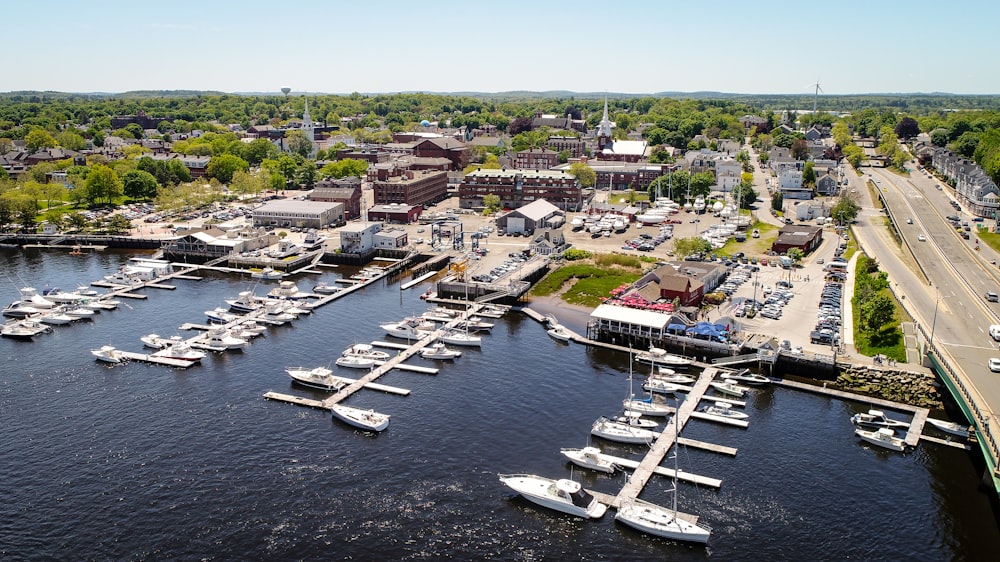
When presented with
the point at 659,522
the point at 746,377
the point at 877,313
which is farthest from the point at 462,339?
the point at 877,313

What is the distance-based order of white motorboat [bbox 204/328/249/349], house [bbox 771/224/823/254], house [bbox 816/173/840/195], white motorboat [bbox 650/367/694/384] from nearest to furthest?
white motorboat [bbox 650/367/694/384], white motorboat [bbox 204/328/249/349], house [bbox 771/224/823/254], house [bbox 816/173/840/195]

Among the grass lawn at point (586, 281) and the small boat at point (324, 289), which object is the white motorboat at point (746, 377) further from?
the small boat at point (324, 289)

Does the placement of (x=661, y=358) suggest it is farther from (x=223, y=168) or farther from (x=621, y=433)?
(x=223, y=168)

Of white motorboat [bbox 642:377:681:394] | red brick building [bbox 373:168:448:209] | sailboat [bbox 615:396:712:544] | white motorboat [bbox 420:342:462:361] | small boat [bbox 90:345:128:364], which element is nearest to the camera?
sailboat [bbox 615:396:712:544]

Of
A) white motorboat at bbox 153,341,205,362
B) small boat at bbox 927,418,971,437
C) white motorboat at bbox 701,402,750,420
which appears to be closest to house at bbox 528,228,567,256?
white motorboat at bbox 701,402,750,420

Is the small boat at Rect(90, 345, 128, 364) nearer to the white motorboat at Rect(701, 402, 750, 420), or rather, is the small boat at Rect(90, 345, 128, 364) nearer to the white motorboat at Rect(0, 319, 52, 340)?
the white motorboat at Rect(0, 319, 52, 340)

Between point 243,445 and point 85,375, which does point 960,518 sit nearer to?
point 243,445

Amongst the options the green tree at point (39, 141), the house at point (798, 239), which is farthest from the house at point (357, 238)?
A: the green tree at point (39, 141)
